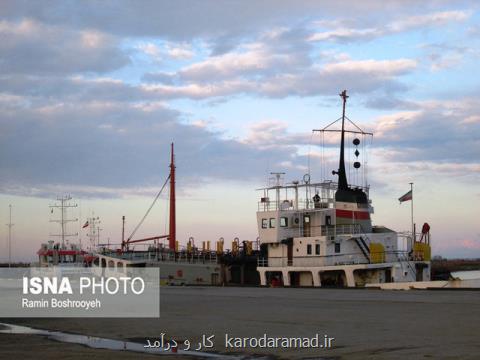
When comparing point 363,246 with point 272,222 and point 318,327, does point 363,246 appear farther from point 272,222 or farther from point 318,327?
point 318,327

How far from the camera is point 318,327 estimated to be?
57.3ft

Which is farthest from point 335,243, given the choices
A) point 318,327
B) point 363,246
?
point 318,327

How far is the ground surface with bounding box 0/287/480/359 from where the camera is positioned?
13539mm

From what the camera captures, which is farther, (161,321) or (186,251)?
(186,251)

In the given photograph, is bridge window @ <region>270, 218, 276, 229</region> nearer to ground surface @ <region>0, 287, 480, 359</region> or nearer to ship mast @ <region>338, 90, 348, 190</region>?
ship mast @ <region>338, 90, 348, 190</region>

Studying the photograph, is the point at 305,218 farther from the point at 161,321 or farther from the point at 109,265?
the point at 161,321

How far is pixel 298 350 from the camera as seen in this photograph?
1422 centimetres

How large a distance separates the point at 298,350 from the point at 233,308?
35.9 ft

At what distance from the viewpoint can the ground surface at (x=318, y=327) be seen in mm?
13539

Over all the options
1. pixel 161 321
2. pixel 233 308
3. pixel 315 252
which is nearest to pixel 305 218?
pixel 315 252

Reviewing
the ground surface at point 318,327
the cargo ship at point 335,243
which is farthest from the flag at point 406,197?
the ground surface at point 318,327

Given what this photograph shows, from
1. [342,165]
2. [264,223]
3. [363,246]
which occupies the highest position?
[342,165]

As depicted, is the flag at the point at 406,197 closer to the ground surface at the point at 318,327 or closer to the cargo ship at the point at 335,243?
the cargo ship at the point at 335,243

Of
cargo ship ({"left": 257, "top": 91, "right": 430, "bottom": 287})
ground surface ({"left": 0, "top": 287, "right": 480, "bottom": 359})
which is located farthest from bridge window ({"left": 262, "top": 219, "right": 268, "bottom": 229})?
ground surface ({"left": 0, "top": 287, "right": 480, "bottom": 359})
